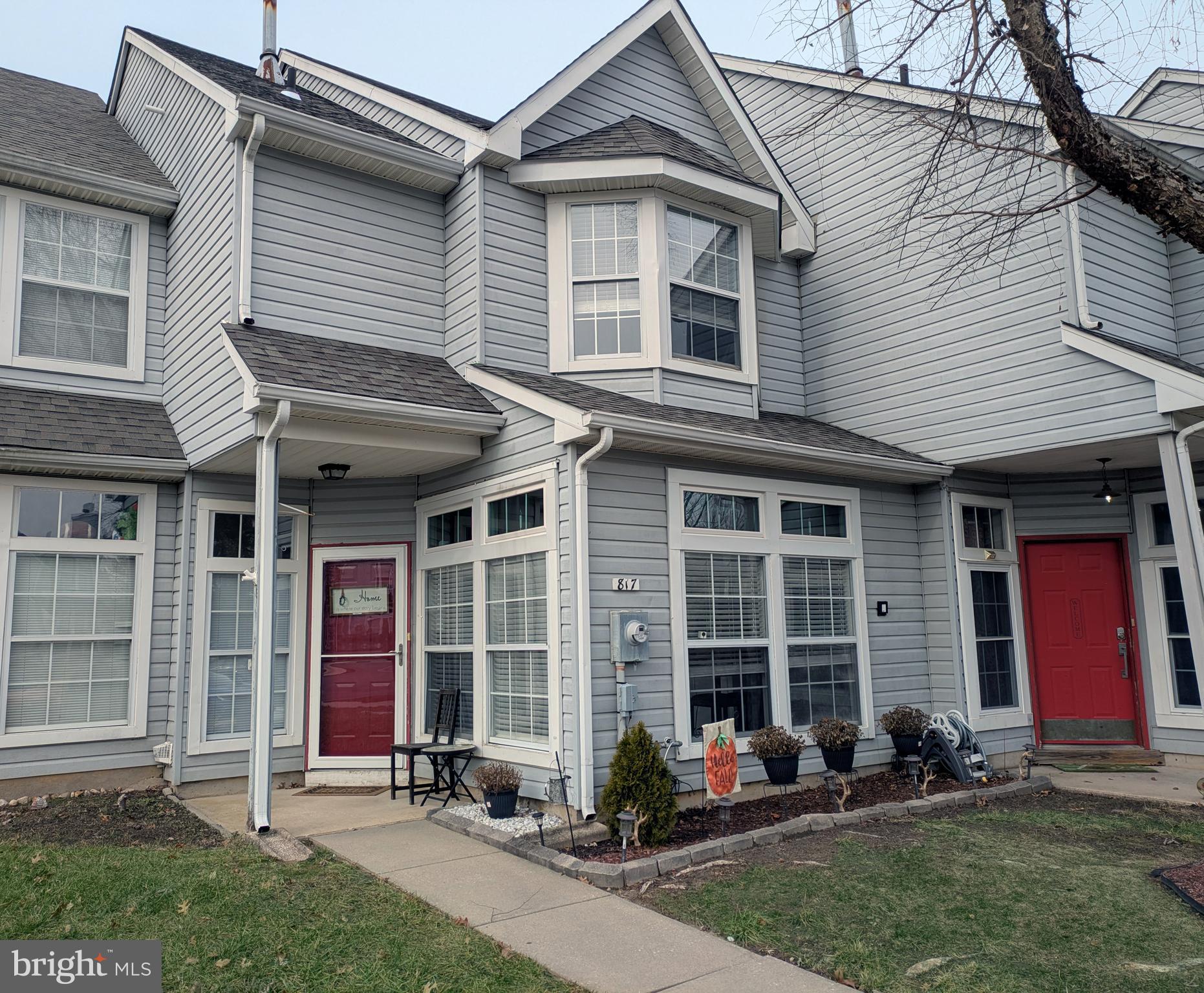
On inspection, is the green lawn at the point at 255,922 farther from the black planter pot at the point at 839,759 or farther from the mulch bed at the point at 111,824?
the black planter pot at the point at 839,759

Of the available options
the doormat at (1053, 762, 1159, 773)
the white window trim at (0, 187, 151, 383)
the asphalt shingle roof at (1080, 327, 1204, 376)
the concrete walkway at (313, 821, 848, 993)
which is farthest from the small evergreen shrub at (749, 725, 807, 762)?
the white window trim at (0, 187, 151, 383)

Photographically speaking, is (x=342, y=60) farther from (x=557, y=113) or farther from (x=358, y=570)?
(x=358, y=570)

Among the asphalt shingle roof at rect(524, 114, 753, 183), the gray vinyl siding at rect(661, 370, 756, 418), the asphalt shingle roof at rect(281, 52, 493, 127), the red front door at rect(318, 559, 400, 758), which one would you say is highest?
the asphalt shingle roof at rect(281, 52, 493, 127)

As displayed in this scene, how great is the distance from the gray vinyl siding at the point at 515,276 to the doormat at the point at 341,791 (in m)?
3.81

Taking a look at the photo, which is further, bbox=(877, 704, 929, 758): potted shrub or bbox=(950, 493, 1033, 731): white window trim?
bbox=(950, 493, 1033, 731): white window trim

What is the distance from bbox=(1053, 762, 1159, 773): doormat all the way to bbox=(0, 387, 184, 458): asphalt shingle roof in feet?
28.4

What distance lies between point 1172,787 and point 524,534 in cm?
585

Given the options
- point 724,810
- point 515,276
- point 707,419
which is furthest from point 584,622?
point 515,276

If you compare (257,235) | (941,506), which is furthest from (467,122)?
(941,506)

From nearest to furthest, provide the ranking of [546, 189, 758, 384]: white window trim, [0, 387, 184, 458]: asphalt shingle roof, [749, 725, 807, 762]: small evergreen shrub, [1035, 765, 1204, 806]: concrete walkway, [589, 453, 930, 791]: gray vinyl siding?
1. [589, 453, 930, 791]: gray vinyl siding
2. [749, 725, 807, 762]: small evergreen shrub
3. [1035, 765, 1204, 806]: concrete walkway
4. [0, 387, 184, 458]: asphalt shingle roof
5. [546, 189, 758, 384]: white window trim

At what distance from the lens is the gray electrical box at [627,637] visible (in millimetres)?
6535

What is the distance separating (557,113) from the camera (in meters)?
8.87

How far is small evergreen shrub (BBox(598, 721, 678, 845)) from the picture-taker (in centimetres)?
583

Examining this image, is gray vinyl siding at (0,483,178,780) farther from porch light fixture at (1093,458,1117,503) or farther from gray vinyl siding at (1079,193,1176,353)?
porch light fixture at (1093,458,1117,503)
